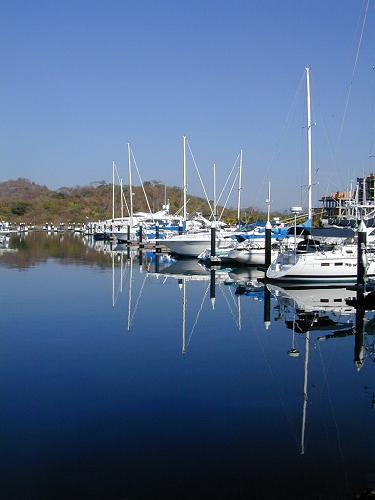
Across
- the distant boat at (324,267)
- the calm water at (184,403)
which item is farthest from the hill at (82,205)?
the calm water at (184,403)

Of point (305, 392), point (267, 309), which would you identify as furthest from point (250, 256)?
point (305, 392)

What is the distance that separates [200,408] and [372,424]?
2.72 m

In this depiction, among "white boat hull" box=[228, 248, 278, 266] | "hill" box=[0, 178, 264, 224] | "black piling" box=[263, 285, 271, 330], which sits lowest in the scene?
"black piling" box=[263, 285, 271, 330]

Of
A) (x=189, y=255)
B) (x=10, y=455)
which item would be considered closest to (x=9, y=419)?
(x=10, y=455)

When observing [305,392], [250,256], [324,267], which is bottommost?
[305,392]

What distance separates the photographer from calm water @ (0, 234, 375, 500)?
7.54m

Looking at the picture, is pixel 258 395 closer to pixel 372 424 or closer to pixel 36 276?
pixel 372 424

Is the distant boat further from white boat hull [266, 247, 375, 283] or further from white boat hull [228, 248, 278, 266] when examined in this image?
white boat hull [228, 248, 278, 266]

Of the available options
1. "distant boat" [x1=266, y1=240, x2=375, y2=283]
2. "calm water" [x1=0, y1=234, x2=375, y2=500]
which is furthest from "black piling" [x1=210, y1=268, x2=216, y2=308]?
"distant boat" [x1=266, y1=240, x2=375, y2=283]

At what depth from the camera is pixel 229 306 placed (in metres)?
22.4

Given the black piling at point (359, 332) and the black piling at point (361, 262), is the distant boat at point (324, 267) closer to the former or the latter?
the black piling at point (361, 262)

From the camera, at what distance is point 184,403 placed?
34.9 feet

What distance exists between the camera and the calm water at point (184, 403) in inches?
297

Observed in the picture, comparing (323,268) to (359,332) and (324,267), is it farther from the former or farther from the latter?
(359,332)
